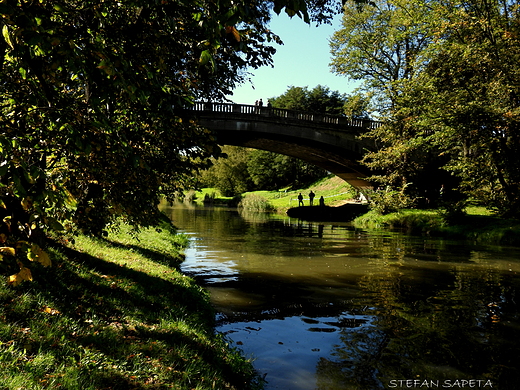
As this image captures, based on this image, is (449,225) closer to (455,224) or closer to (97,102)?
(455,224)

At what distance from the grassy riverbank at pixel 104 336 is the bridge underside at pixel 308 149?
22046mm

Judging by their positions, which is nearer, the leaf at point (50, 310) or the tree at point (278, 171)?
the leaf at point (50, 310)

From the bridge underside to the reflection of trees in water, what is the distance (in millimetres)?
19947

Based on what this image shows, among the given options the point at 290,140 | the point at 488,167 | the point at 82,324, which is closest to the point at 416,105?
the point at 488,167

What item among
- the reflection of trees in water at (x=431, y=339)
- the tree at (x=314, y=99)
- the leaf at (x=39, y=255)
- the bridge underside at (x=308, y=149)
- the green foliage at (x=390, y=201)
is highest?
the tree at (x=314, y=99)

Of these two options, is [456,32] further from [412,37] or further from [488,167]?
[412,37]

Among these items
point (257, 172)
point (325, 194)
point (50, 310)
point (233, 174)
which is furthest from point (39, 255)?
point (233, 174)

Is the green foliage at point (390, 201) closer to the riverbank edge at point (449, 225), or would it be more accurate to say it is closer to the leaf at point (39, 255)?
the riverbank edge at point (449, 225)

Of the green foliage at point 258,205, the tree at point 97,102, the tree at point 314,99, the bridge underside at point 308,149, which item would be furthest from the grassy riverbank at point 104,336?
the tree at point 314,99

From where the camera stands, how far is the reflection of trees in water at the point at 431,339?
5.15 m

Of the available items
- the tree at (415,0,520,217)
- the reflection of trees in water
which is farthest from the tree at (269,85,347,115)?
the reflection of trees in water

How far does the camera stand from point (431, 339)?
6.37 metres

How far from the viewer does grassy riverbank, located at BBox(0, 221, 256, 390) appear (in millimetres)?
3486

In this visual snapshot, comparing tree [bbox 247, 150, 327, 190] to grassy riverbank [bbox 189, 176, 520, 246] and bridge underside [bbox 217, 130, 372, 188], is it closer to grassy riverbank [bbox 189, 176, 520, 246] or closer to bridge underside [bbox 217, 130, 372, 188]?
bridge underside [bbox 217, 130, 372, 188]
